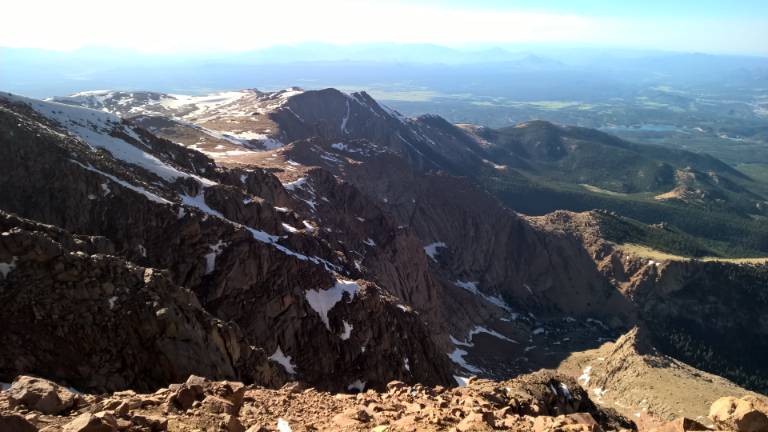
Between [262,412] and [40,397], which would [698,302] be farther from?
[40,397]

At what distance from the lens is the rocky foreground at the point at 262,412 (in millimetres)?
15312

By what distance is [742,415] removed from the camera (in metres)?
17.7

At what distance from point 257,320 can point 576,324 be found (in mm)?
93493

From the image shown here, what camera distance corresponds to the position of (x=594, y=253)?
445 feet

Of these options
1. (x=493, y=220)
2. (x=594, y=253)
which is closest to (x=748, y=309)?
(x=594, y=253)

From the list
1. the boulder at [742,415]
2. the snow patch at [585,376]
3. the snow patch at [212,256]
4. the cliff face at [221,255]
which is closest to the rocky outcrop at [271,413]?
the boulder at [742,415]

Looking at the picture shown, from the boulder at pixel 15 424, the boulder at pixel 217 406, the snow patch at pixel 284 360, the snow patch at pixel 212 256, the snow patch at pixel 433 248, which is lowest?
the snow patch at pixel 433 248

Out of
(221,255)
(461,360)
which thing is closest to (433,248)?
(461,360)

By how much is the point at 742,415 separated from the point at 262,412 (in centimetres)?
1633

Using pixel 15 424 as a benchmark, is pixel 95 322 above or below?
below

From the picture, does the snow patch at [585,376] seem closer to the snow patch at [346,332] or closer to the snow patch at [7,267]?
the snow patch at [346,332]

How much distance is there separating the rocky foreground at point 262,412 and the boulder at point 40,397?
2 cm

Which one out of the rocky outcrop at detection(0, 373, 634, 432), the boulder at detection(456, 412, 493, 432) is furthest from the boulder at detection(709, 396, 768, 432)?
the boulder at detection(456, 412, 493, 432)

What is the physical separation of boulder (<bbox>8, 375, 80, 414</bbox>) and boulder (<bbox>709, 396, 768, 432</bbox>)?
20.6 metres
